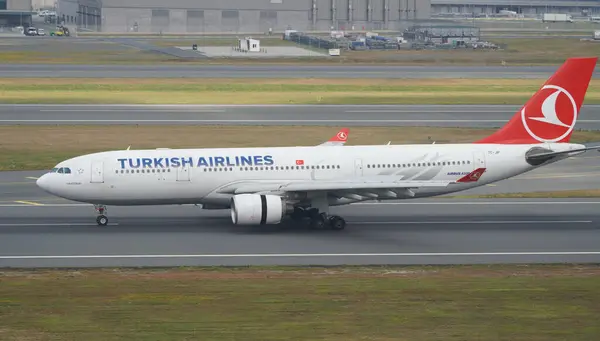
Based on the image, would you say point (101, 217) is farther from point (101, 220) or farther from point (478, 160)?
point (478, 160)

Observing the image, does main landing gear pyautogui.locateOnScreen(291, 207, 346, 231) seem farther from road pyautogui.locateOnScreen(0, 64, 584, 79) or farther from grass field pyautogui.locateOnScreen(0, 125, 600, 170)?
road pyautogui.locateOnScreen(0, 64, 584, 79)

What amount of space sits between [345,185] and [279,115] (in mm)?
42165

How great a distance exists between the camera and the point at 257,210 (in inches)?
1661

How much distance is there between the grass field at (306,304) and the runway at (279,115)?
→ 147 feet

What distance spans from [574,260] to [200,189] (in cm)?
1633

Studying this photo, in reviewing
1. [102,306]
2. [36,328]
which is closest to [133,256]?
[102,306]

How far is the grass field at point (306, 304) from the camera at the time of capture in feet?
93.9

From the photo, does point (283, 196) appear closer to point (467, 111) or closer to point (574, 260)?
point (574, 260)

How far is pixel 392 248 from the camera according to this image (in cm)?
4059

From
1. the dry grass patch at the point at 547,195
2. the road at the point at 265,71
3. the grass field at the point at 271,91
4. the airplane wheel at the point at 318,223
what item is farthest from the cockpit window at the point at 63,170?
the road at the point at 265,71

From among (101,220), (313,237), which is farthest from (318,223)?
(101,220)

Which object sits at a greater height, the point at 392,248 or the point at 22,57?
the point at 22,57

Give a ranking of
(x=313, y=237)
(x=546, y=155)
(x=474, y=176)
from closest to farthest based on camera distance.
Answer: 1. (x=313, y=237)
2. (x=474, y=176)
3. (x=546, y=155)

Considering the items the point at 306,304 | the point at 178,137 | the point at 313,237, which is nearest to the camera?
the point at 306,304
